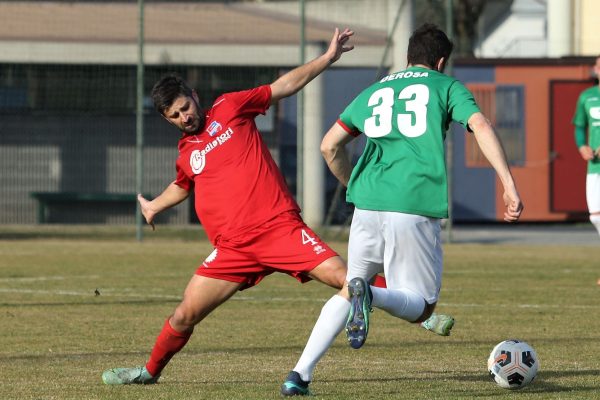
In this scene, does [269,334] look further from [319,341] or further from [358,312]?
[358,312]

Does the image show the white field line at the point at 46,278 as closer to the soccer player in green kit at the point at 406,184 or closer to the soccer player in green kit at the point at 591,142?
the soccer player in green kit at the point at 591,142

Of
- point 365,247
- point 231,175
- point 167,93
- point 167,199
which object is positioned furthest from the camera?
point 167,199

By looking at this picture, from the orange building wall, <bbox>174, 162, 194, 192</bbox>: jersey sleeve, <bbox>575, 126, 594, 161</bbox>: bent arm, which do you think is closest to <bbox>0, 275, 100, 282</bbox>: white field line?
<bbox>575, 126, 594, 161</bbox>: bent arm

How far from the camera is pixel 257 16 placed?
2755 cm

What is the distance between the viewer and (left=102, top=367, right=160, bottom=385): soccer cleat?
793 centimetres

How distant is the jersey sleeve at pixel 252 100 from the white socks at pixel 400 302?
1613 millimetres

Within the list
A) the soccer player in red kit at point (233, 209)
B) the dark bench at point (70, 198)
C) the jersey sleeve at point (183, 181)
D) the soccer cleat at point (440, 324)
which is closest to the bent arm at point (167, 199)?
the jersey sleeve at point (183, 181)

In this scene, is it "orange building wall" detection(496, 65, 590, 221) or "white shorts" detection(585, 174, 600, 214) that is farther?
"orange building wall" detection(496, 65, 590, 221)

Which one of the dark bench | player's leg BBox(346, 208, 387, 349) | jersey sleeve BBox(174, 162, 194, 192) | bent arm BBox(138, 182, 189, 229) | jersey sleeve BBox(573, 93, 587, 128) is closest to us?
player's leg BBox(346, 208, 387, 349)

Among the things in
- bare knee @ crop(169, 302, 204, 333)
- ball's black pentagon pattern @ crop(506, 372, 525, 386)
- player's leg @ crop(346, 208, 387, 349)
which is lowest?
ball's black pentagon pattern @ crop(506, 372, 525, 386)

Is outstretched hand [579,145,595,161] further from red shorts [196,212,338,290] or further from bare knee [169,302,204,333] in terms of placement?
bare knee [169,302,204,333]

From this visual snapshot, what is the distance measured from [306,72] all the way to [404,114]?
99cm

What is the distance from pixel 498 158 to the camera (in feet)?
22.4

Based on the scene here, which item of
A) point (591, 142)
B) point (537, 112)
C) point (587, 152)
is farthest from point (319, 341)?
point (537, 112)
